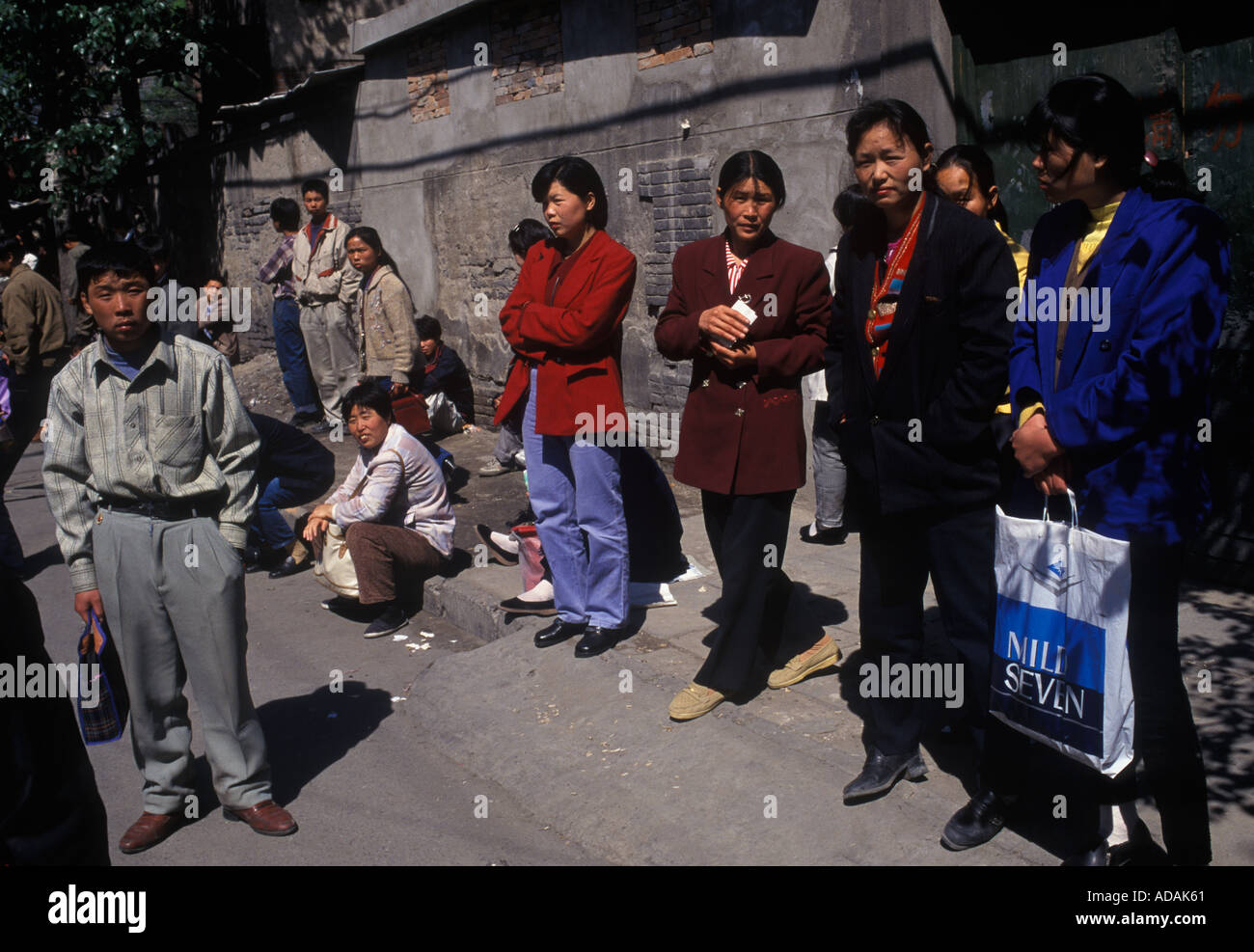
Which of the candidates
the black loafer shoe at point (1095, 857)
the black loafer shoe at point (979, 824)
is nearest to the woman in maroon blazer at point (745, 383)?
the black loafer shoe at point (979, 824)

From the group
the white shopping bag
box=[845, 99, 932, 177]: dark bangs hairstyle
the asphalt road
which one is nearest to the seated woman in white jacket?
the asphalt road

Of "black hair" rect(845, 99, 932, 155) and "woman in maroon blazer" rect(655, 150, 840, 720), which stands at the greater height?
"black hair" rect(845, 99, 932, 155)

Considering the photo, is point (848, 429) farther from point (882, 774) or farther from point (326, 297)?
point (326, 297)

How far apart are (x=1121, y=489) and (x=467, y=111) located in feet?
28.7

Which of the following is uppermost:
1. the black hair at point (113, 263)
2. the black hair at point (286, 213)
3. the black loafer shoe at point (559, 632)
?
the black hair at point (286, 213)

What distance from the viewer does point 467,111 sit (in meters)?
10.4

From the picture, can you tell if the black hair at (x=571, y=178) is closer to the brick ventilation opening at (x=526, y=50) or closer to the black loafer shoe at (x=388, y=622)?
the black loafer shoe at (x=388, y=622)

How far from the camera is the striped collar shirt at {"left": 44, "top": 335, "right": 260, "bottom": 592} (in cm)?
381

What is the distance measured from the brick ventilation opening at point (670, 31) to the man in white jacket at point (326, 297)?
334 centimetres

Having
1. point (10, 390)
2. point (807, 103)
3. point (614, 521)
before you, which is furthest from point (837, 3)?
point (10, 390)

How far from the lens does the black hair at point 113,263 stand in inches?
147

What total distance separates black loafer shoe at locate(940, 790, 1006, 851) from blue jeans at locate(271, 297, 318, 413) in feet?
29.0

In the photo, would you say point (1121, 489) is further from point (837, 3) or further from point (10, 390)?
point (10, 390)

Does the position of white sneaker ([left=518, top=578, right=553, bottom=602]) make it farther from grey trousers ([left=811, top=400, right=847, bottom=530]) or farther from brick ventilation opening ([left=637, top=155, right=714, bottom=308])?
brick ventilation opening ([left=637, top=155, right=714, bottom=308])
